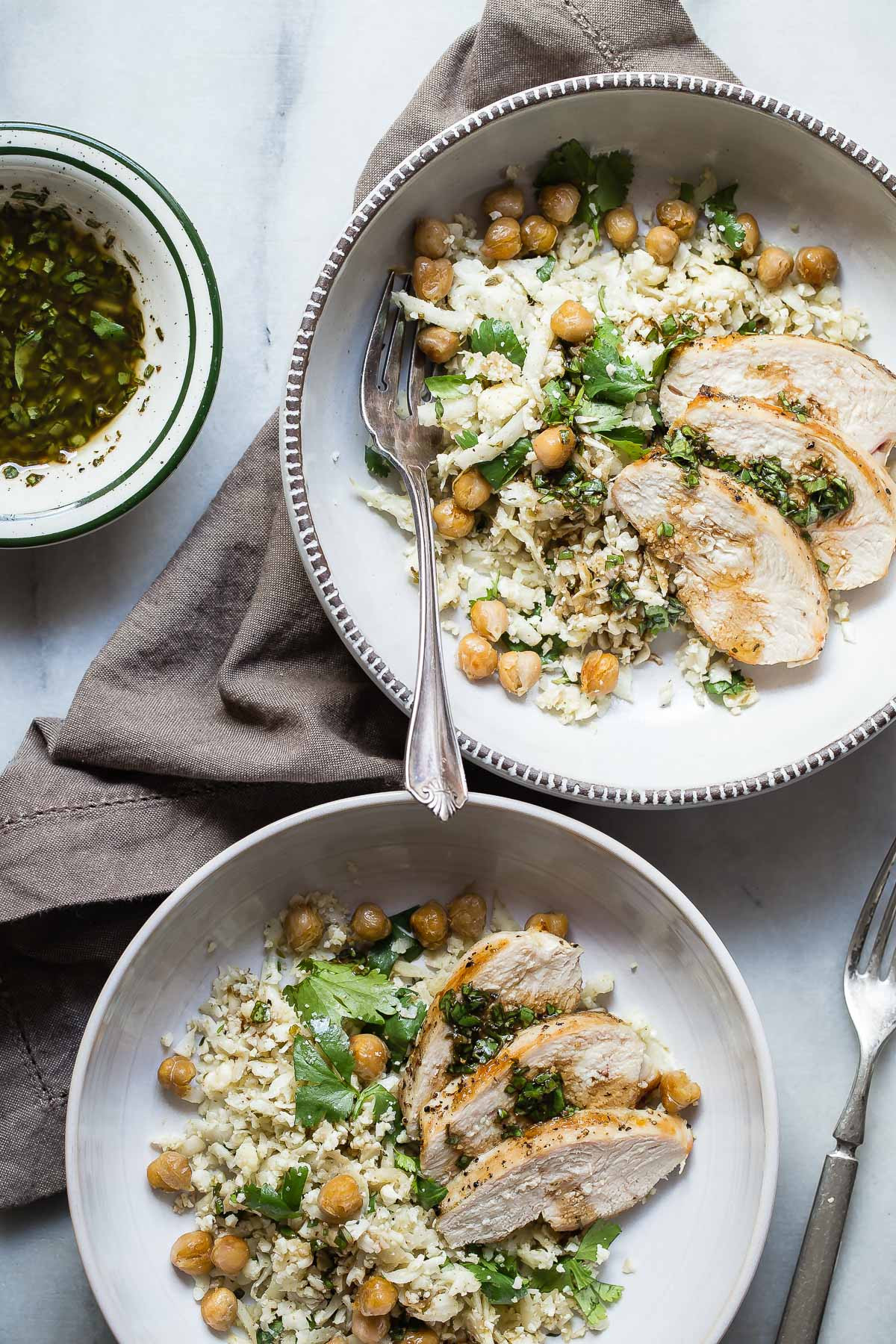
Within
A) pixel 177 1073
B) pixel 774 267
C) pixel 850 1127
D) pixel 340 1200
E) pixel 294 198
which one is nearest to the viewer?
pixel 340 1200

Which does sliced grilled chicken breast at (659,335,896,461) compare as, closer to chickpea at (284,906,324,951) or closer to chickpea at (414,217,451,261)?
chickpea at (414,217,451,261)

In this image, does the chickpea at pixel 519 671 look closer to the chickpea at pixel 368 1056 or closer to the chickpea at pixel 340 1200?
the chickpea at pixel 368 1056

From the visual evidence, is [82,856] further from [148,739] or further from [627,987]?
[627,987]

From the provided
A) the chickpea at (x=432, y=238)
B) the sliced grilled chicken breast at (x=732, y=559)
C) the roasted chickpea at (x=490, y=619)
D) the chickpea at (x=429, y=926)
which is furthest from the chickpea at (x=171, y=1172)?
the chickpea at (x=432, y=238)

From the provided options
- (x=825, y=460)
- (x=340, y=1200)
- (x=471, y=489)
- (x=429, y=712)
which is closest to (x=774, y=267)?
(x=825, y=460)

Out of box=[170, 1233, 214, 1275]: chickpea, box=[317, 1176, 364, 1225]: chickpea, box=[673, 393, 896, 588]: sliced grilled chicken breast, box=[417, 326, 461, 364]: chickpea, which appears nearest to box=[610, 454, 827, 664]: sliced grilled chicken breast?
box=[673, 393, 896, 588]: sliced grilled chicken breast

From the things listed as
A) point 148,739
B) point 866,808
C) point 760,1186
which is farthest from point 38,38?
point 760,1186

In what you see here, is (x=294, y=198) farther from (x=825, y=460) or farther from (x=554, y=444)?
(x=825, y=460)
